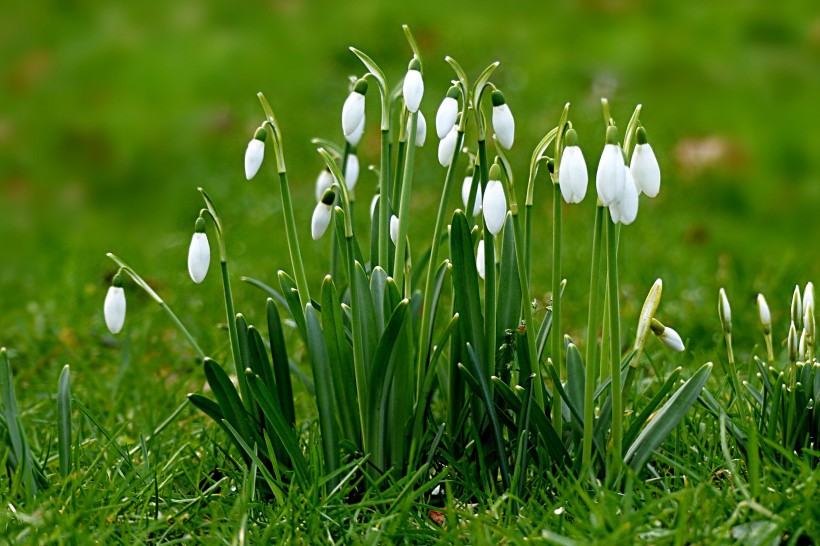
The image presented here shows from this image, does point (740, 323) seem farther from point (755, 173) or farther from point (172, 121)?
point (172, 121)

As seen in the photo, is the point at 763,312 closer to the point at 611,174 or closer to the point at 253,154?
the point at 611,174

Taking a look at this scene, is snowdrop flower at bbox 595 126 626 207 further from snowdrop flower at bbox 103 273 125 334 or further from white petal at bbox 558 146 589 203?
snowdrop flower at bbox 103 273 125 334

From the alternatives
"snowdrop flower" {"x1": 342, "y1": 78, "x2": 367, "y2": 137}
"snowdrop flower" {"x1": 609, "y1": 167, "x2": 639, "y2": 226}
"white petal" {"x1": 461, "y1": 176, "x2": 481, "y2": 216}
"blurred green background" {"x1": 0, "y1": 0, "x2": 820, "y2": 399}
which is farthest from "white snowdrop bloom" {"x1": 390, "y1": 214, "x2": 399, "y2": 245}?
"blurred green background" {"x1": 0, "y1": 0, "x2": 820, "y2": 399}

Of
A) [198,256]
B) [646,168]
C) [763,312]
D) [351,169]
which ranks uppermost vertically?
[646,168]

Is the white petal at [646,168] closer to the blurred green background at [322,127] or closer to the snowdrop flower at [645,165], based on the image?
the snowdrop flower at [645,165]

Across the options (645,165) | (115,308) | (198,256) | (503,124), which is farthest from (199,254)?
(645,165)

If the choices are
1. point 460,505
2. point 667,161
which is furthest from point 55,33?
point 460,505
